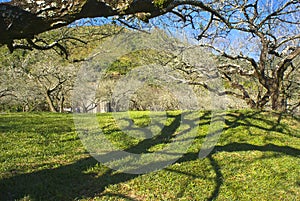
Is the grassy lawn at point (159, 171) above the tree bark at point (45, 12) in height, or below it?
below

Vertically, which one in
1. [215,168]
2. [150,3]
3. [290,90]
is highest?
[150,3]

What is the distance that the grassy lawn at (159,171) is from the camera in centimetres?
354

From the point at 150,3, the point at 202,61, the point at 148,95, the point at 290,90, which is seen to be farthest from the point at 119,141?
the point at 290,90

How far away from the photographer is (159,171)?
4285 millimetres

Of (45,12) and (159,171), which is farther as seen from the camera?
(159,171)

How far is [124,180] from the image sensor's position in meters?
3.89

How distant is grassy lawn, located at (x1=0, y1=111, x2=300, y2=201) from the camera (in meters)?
3.54

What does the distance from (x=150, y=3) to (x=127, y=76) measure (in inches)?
423

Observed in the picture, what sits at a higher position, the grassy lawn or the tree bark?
the tree bark

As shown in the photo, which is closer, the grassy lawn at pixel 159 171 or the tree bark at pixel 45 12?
the tree bark at pixel 45 12

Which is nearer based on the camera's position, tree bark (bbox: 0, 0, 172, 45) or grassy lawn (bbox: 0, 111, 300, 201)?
tree bark (bbox: 0, 0, 172, 45)

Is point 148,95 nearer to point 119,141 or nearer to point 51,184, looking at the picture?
point 119,141

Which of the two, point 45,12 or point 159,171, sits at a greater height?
point 45,12

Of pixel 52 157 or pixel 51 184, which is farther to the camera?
pixel 52 157
